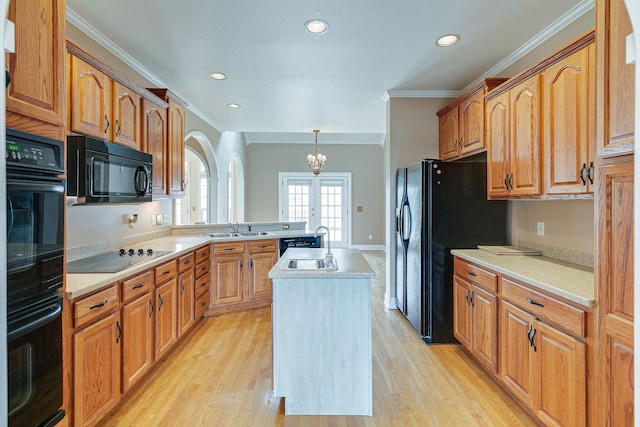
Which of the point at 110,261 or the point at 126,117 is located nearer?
the point at 110,261

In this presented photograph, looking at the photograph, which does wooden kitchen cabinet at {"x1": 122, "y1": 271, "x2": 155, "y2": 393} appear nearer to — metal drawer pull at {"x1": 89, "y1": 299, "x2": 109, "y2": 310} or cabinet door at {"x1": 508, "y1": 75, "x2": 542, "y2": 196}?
metal drawer pull at {"x1": 89, "y1": 299, "x2": 109, "y2": 310}

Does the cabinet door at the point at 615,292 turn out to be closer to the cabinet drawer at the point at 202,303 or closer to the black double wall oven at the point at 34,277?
the black double wall oven at the point at 34,277

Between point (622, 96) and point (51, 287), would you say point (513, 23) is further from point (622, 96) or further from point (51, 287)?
point (51, 287)

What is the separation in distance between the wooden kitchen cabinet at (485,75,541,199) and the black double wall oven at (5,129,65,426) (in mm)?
2694

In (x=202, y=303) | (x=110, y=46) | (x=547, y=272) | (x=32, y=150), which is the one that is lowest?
(x=202, y=303)

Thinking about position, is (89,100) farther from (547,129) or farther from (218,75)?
(547,129)

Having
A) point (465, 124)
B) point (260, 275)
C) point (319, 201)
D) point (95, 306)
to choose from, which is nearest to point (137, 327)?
point (95, 306)

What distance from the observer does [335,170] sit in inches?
337

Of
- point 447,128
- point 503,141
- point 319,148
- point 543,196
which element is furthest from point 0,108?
point 319,148

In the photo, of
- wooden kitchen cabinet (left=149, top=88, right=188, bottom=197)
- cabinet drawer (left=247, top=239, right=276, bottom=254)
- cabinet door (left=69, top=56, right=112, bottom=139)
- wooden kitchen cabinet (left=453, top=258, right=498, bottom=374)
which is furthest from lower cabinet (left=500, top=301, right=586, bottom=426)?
wooden kitchen cabinet (left=149, top=88, right=188, bottom=197)

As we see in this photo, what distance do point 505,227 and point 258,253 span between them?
260 centimetres

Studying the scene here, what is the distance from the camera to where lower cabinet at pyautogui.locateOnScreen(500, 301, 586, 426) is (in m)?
1.56

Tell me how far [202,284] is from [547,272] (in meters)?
2.98

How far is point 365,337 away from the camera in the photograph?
198 cm
